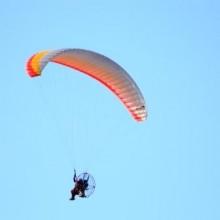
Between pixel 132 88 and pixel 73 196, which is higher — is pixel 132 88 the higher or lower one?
the higher one

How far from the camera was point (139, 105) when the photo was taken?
7156 cm

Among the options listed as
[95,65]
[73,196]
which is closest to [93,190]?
[73,196]

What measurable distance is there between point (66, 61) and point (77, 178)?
5.24m

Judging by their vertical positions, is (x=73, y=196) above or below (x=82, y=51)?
below

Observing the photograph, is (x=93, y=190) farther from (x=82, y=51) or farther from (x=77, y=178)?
(x=82, y=51)

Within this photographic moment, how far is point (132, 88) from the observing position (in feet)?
235

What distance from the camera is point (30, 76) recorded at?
225ft

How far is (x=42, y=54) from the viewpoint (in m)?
69.6

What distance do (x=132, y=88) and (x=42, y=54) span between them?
460 cm

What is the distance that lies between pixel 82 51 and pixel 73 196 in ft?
21.4

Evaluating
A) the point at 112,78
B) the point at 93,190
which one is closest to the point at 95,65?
the point at 112,78

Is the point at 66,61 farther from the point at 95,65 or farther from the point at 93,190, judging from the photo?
the point at 93,190

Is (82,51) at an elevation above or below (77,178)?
above

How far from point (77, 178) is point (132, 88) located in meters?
4.71
